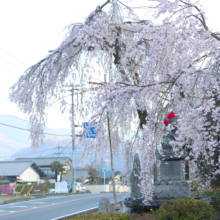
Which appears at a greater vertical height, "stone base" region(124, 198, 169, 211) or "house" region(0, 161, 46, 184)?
"house" region(0, 161, 46, 184)

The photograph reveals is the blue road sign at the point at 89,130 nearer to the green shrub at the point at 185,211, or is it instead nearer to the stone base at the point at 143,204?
the stone base at the point at 143,204

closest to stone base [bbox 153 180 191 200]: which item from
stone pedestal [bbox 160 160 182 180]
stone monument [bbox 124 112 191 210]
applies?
stone monument [bbox 124 112 191 210]

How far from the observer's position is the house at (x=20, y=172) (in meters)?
45.5

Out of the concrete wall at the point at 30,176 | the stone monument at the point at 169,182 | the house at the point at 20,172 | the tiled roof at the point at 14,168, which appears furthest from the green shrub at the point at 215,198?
the concrete wall at the point at 30,176

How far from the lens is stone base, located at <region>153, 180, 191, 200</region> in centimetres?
735

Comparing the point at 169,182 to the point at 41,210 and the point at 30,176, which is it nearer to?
the point at 41,210

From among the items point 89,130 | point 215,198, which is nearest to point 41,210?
point 215,198

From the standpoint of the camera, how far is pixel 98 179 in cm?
5319

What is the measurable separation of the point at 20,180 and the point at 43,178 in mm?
6568

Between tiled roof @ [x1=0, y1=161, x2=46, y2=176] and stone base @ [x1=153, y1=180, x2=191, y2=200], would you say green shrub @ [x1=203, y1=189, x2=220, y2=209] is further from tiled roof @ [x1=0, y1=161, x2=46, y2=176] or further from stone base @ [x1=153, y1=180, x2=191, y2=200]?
tiled roof @ [x1=0, y1=161, x2=46, y2=176]

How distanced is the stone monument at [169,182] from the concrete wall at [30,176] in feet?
138

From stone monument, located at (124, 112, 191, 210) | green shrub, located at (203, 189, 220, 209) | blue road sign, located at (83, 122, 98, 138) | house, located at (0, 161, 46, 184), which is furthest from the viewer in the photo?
house, located at (0, 161, 46, 184)

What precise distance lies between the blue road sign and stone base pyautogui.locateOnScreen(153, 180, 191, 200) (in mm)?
2160

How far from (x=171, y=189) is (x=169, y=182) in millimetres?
167
